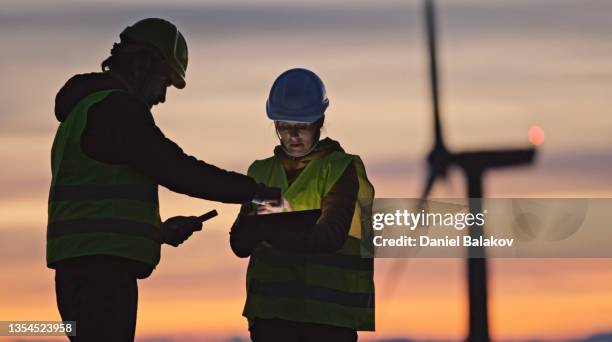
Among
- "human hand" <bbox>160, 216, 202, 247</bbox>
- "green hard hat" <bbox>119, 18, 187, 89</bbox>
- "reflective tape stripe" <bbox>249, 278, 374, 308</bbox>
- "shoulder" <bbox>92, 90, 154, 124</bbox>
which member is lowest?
"reflective tape stripe" <bbox>249, 278, 374, 308</bbox>

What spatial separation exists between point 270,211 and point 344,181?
74 centimetres

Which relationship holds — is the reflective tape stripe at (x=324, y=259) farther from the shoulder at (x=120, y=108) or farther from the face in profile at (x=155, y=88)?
the shoulder at (x=120, y=108)

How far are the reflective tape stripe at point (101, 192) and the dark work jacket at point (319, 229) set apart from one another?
1.76 metres

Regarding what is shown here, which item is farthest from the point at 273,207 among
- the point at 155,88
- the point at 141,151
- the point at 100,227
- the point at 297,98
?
the point at 100,227

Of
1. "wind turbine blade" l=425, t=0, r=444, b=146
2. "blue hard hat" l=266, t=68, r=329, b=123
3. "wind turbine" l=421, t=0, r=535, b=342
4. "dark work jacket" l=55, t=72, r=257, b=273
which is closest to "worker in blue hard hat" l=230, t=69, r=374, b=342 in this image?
"blue hard hat" l=266, t=68, r=329, b=123

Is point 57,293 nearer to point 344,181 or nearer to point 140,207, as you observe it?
point 140,207

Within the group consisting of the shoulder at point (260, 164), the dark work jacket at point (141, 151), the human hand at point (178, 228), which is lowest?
the human hand at point (178, 228)

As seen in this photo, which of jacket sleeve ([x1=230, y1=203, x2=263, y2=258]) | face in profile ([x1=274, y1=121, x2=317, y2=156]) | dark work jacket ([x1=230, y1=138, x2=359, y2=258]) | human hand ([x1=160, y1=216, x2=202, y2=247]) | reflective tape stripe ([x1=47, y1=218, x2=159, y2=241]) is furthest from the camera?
face in profile ([x1=274, y1=121, x2=317, y2=156])

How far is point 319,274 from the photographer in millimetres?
16266

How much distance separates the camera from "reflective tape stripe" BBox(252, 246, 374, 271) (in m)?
16.3

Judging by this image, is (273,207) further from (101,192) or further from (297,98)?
(101,192)

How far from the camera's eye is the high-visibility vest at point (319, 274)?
16234mm

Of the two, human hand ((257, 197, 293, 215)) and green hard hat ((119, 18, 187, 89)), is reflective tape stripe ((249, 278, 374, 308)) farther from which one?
green hard hat ((119, 18, 187, 89))

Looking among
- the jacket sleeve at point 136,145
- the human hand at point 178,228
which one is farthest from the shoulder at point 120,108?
the human hand at point 178,228
